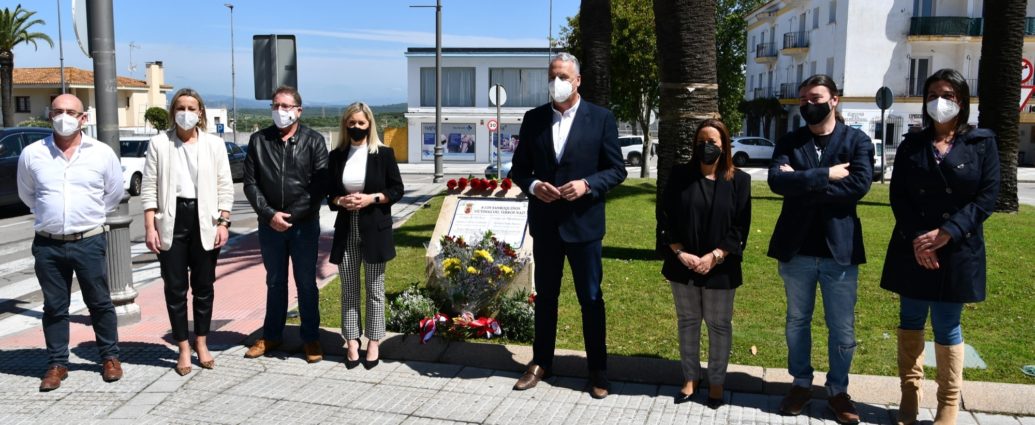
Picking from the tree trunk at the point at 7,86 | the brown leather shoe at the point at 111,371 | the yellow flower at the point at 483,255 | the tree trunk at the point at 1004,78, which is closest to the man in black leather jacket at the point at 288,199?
the brown leather shoe at the point at 111,371

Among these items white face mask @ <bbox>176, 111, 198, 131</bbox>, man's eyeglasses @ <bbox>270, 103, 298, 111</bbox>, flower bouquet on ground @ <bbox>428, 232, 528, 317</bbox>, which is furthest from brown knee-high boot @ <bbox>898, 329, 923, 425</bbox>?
white face mask @ <bbox>176, 111, 198, 131</bbox>

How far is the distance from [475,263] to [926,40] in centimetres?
4056

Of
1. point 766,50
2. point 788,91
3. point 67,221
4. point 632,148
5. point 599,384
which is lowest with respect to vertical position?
point 599,384

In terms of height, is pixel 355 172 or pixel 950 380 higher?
pixel 355 172

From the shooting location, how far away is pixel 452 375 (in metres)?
5.70

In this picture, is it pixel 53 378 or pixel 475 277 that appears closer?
pixel 53 378

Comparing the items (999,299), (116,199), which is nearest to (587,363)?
(116,199)

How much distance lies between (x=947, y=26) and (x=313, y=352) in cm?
4215

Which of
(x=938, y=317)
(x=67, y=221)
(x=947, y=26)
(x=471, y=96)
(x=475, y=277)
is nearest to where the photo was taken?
(x=938, y=317)

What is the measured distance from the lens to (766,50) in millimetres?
55094

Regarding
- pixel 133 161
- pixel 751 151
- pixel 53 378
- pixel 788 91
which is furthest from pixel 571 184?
pixel 788 91

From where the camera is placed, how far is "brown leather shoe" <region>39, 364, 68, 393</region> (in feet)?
17.5

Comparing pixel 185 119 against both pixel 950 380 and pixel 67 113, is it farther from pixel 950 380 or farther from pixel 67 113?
pixel 950 380

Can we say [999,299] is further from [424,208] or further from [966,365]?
[424,208]
